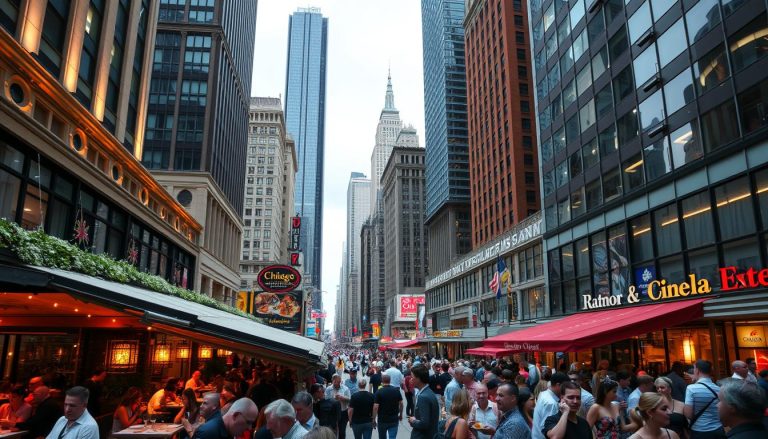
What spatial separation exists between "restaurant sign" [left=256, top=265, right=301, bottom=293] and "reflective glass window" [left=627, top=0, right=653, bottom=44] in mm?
22359

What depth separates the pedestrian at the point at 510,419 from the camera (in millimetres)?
5832

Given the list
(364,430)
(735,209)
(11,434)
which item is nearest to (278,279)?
(364,430)

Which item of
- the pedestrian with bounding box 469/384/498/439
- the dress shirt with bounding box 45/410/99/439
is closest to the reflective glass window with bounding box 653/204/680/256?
the pedestrian with bounding box 469/384/498/439

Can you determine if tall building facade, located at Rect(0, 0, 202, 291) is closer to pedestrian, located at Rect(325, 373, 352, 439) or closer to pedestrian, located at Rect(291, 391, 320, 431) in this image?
pedestrian, located at Rect(325, 373, 352, 439)

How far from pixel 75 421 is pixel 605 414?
20.4 feet

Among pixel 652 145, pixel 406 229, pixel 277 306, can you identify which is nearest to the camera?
pixel 652 145

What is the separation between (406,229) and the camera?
14275cm

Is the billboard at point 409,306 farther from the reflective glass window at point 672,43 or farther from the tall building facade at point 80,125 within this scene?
the reflective glass window at point 672,43

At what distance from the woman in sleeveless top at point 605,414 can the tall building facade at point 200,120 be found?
3647 cm

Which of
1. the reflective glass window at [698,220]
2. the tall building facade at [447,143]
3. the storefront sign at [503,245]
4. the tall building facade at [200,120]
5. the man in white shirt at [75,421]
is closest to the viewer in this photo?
the man in white shirt at [75,421]

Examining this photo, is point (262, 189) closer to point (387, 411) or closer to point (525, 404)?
point (387, 411)

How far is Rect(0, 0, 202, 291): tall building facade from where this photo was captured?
1332 centimetres

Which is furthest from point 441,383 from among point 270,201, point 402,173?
point 402,173

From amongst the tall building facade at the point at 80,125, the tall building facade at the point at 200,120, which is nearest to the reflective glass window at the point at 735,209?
the tall building facade at the point at 80,125
